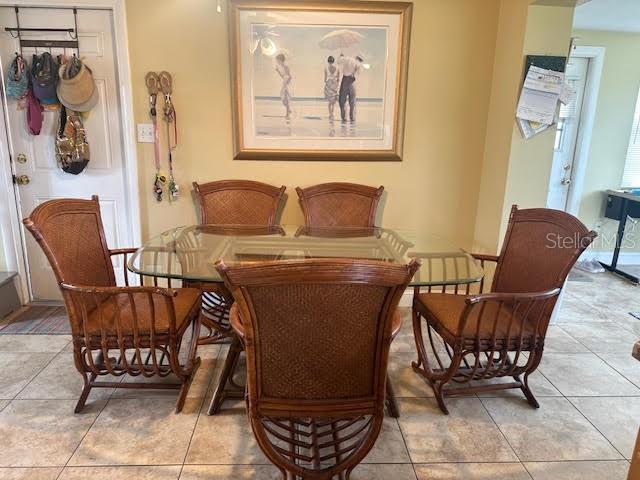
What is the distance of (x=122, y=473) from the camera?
5.48 feet

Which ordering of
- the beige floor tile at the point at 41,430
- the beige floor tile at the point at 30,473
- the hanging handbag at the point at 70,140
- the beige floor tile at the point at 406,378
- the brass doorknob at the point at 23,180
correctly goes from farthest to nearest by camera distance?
the brass doorknob at the point at 23,180 < the hanging handbag at the point at 70,140 < the beige floor tile at the point at 406,378 < the beige floor tile at the point at 41,430 < the beige floor tile at the point at 30,473

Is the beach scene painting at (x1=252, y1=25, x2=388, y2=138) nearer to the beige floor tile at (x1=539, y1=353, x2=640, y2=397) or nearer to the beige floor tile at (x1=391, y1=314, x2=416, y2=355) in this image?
the beige floor tile at (x1=391, y1=314, x2=416, y2=355)

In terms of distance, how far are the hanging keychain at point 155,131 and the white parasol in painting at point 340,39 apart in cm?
112

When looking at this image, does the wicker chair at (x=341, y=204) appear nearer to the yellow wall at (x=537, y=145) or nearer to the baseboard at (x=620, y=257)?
the yellow wall at (x=537, y=145)

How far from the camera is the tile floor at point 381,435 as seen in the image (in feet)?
5.60

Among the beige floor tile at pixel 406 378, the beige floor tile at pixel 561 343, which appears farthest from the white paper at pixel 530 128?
the beige floor tile at pixel 406 378

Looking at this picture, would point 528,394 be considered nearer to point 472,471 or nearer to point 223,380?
point 472,471

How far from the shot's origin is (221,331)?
8.70ft

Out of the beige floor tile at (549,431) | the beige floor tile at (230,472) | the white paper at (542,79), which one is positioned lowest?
the beige floor tile at (230,472)

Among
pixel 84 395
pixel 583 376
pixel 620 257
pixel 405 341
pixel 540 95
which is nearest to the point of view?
pixel 84 395

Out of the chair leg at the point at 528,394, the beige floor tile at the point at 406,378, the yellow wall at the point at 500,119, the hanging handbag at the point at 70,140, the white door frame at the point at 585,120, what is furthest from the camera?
the white door frame at the point at 585,120

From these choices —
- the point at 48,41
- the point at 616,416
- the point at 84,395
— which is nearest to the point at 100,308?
the point at 84,395

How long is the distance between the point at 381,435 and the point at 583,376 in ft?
4.33

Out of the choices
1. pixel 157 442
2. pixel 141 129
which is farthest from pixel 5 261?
pixel 157 442
